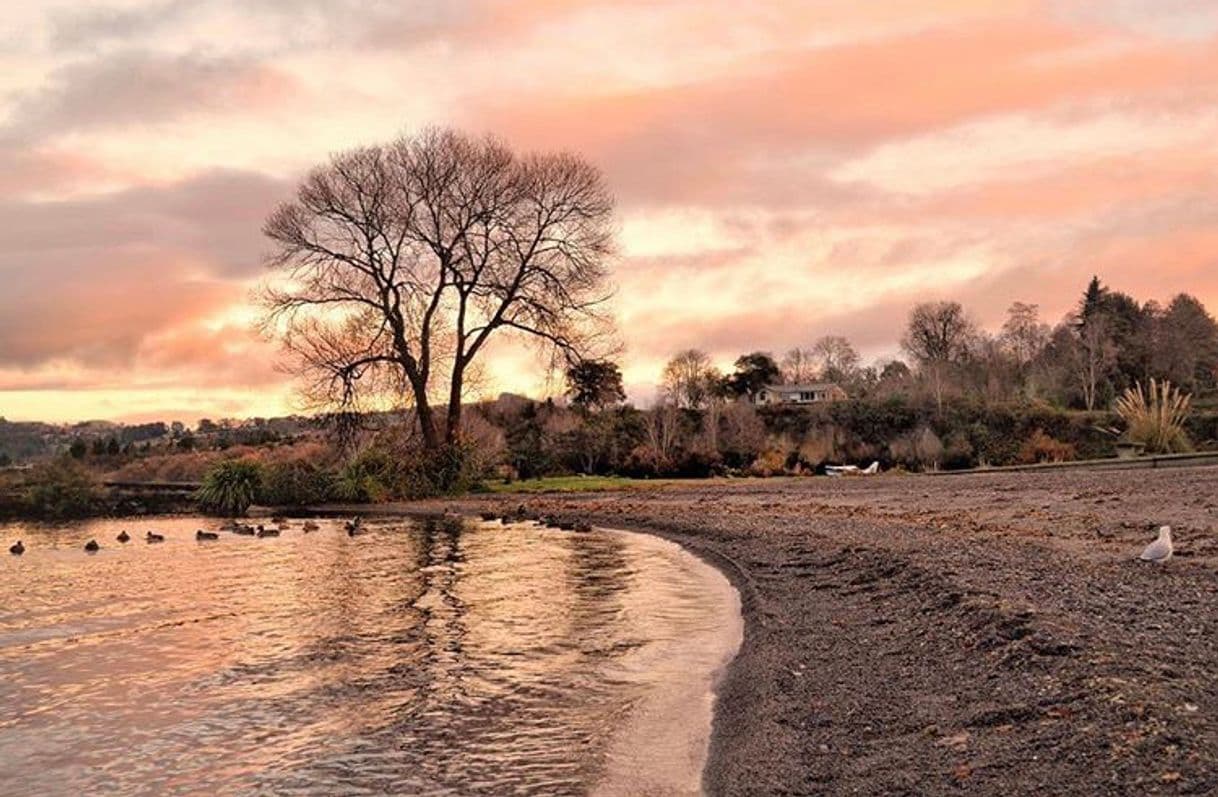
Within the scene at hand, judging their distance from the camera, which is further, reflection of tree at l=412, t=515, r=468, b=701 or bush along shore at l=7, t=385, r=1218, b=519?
bush along shore at l=7, t=385, r=1218, b=519

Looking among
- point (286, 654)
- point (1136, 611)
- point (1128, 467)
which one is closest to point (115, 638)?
point (286, 654)

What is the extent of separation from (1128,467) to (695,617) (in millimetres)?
18435

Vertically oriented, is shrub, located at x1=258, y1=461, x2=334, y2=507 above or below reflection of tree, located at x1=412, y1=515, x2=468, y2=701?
above

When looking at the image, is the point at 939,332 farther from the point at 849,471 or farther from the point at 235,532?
the point at 235,532

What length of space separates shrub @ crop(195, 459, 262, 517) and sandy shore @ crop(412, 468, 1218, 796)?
2478 cm

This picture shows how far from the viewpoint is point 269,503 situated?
35.6m

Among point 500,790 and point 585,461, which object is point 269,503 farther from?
point 500,790

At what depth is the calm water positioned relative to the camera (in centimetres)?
652

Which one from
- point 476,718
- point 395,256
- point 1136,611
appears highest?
point 395,256

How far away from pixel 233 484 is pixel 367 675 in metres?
28.2

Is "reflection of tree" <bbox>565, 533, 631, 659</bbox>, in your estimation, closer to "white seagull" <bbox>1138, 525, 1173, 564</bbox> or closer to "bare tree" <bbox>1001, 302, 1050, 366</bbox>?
"white seagull" <bbox>1138, 525, 1173, 564</bbox>

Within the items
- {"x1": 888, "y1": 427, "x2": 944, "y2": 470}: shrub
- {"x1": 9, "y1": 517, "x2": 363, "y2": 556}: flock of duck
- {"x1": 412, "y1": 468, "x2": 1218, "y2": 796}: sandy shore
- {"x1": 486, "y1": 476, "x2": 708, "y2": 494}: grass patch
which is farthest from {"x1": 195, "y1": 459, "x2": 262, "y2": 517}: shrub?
{"x1": 888, "y1": 427, "x2": 944, "y2": 470}: shrub

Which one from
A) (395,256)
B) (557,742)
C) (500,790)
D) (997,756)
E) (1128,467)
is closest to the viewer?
(997,756)

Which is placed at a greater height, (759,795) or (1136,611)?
(1136,611)
